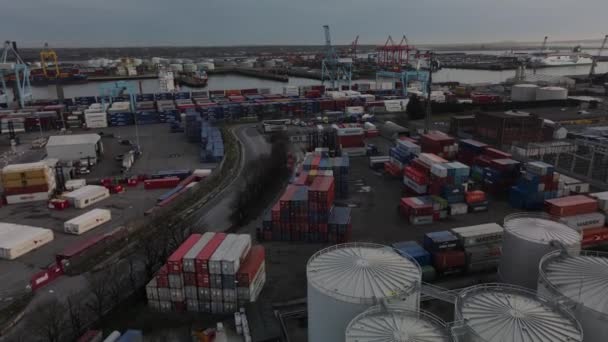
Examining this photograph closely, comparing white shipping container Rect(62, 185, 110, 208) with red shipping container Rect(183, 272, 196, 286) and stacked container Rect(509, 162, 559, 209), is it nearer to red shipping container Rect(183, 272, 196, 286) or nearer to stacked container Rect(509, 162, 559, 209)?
red shipping container Rect(183, 272, 196, 286)

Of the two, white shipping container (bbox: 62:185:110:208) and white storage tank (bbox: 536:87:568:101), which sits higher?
white storage tank (bbox: 536:87:568:101)

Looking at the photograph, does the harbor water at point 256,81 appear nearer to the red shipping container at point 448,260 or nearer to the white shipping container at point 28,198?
the white shipping container at point 28,198

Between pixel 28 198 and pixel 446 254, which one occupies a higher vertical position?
pixel 446 254

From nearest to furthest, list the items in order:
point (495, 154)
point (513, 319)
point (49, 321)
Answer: point (513, 319) < point (49, 321) < point (495, 154)

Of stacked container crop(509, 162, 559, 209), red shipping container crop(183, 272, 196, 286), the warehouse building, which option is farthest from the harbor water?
red shipping container crop(183, 272, 196, 286)

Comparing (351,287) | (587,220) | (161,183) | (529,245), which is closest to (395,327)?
(351,287)

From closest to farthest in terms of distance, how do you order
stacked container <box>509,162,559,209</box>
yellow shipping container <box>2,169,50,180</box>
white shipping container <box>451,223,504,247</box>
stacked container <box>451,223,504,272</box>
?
stacked container <box>451,223,504,272</box> → white shipping container <box>451,223,504,247</box> → stacked container <box>509,162,559,209</box> → yellow shipping container <box>2,169,50,180</box>

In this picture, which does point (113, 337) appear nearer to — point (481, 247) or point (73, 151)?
point (481, 247)

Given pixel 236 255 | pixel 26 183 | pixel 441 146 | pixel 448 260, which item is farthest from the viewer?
pixel 441 146
